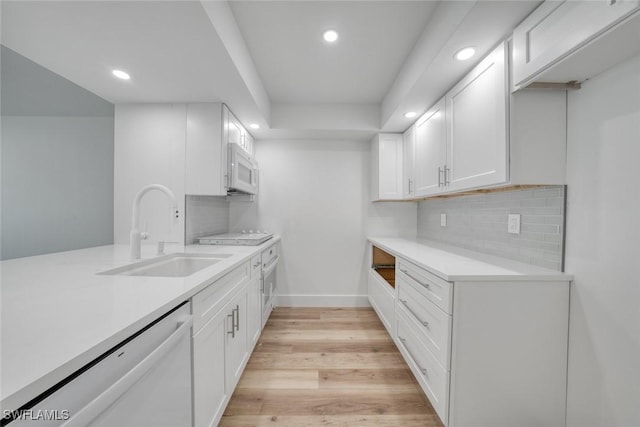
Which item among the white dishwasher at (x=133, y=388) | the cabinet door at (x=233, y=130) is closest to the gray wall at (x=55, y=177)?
the cabinet door at (x=233, y=130)

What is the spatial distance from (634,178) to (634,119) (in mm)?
234

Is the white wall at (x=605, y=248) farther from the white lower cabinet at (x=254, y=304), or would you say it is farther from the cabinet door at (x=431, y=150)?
the white lower cabinet at (x=254, y=304)

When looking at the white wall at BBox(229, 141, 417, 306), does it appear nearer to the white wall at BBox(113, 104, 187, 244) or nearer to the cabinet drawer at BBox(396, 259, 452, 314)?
the white wall at BBox(113, 104, 187, 244)

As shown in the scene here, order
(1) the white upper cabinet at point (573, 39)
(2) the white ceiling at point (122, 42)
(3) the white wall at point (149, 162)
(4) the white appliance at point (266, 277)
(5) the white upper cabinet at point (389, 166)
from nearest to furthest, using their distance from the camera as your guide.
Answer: (1) the white upper cabinet at point (573, 39), (2) the white ceiling at point (122, 42), (3) the white wall at point (149, 162), (4) the white appliance at point (266, 277), (5) the white upper cabinet at point (389, 166)

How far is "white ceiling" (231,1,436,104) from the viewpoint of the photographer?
4.93 feet

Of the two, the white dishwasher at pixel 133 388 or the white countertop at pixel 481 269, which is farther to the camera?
the white countertop at pixel 481 269

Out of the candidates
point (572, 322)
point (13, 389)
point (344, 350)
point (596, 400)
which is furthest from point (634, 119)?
point (344, 350)

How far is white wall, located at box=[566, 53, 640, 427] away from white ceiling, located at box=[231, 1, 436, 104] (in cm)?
108

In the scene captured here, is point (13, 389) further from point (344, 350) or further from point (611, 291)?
point (344, 350)

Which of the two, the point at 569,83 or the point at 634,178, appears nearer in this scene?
the point at 634,178

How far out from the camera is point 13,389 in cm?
40

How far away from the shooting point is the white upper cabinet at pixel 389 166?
2.73m

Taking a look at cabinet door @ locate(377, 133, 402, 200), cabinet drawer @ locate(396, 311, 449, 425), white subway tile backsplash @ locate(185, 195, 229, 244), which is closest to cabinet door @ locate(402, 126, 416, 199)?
cabinet door @ locate(377, 133, 402, 200)

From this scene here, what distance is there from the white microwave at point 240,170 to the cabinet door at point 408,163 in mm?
1671
